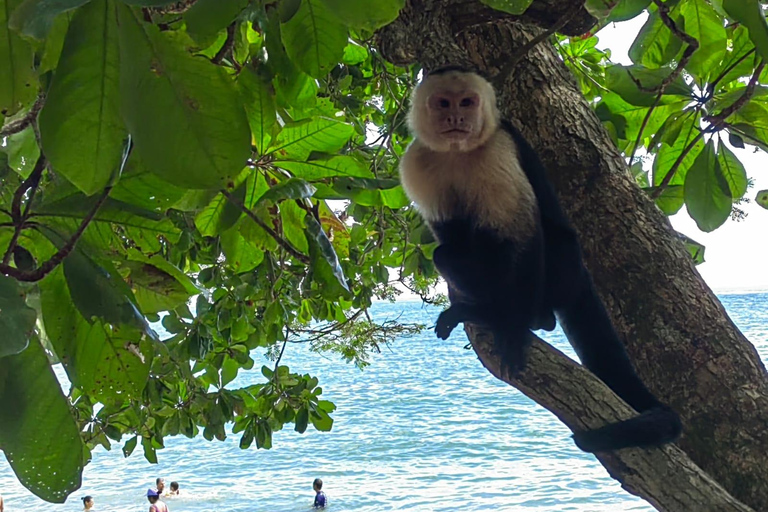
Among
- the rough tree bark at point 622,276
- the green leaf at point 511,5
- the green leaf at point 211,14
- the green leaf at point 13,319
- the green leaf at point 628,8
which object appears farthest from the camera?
the rough tree bark at point 622,276

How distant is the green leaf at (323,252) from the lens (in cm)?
123

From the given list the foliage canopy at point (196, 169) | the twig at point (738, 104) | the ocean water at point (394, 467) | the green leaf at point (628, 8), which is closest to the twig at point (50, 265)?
the foliage canopy at point (196, 169)

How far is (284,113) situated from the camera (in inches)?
57.7

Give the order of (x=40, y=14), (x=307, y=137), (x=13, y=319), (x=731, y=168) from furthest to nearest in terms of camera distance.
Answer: (x=731, y=168), (x=307, y=137), (x=13, y=319), (x=40, y=14)

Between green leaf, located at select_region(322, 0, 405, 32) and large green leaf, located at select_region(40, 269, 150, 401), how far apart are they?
0.51 metres

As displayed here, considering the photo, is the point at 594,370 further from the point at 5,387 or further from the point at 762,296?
the point at 762,296

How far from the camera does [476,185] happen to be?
1896mm

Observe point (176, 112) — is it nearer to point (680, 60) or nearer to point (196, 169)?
point (196, 169)

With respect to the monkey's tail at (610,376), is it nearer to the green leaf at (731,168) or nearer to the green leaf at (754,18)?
the green leaf at (731,168)

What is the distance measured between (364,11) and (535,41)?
3.01 ft

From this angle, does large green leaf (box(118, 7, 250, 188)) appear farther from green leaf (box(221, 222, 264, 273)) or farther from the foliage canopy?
green leaf (box(221, 222, 264, 273))

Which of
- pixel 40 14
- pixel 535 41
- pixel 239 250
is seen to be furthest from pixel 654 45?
pixel 40 14

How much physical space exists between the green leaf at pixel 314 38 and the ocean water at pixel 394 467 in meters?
7.58

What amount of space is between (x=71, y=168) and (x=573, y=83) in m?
1.34
